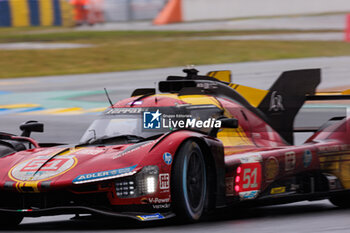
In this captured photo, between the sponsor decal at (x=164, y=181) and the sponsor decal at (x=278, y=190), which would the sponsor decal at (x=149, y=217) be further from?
the sponsor decal at (x=278, y=190)

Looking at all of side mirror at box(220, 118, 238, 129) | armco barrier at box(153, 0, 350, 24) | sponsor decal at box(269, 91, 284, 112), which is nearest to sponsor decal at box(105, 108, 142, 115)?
side mirror at box(220, 118, 238, 129)

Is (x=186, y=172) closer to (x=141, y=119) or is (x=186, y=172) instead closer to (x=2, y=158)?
(x=141, y=119)

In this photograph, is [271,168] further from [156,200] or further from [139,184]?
[139,184]

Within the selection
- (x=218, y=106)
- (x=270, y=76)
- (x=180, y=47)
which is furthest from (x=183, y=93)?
(x=180, y=47)

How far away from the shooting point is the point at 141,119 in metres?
7.25

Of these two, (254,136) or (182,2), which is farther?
(182,2)

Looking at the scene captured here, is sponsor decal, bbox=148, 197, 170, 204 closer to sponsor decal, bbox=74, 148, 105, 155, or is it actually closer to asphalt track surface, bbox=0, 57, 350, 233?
asphalt track surface, bbox=0, 57, 350, 233

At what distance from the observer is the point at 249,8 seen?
48562mm

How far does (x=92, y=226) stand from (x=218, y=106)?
1.81 metres

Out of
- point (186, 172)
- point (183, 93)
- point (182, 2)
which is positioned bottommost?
point (186, 172)

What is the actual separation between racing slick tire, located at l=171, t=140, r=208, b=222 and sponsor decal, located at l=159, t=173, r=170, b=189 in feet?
0.13

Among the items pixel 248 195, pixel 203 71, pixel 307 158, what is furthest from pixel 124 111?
pixel 203 71

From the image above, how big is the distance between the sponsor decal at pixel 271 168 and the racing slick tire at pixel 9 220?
2.26 metres

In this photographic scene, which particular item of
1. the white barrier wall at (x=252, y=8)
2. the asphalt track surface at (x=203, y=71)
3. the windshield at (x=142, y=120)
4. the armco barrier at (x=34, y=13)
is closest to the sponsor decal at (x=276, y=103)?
the asphalt track surface at (x=203, y=71)
